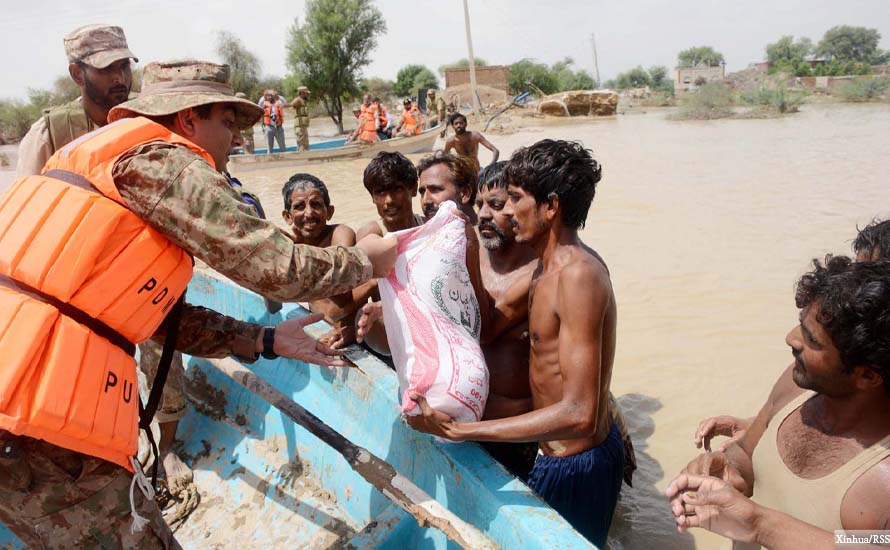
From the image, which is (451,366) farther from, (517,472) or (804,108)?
(804,108)

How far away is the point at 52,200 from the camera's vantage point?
158 cm

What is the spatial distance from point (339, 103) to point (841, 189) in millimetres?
25959

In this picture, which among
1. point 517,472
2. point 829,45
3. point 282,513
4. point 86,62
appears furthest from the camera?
point 829,45

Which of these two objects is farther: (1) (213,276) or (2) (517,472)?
(1) (213,276)

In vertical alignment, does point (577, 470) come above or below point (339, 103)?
below

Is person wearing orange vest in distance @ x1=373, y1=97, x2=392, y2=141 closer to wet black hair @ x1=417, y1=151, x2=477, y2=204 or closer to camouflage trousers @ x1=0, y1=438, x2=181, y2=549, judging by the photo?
wet black hair @ x1=417, y1=151, x2=477, y2=204

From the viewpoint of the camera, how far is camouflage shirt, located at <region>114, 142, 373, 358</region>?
1618 millimetres

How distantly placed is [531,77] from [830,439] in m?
48.9

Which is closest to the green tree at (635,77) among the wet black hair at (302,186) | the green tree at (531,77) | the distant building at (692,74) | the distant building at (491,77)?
the distant building at (692,74)

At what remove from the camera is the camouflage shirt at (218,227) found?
63.7 inches

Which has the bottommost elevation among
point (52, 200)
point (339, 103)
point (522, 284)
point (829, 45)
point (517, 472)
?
point (517, 472)

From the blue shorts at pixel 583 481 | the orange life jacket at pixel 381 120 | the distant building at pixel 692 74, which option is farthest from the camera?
the distant building at pixel 692 74

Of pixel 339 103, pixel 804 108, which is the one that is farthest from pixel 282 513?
pixel 804 108

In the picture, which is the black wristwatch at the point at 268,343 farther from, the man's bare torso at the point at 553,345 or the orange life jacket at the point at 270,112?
the orange life jacket at the point at 270,112
